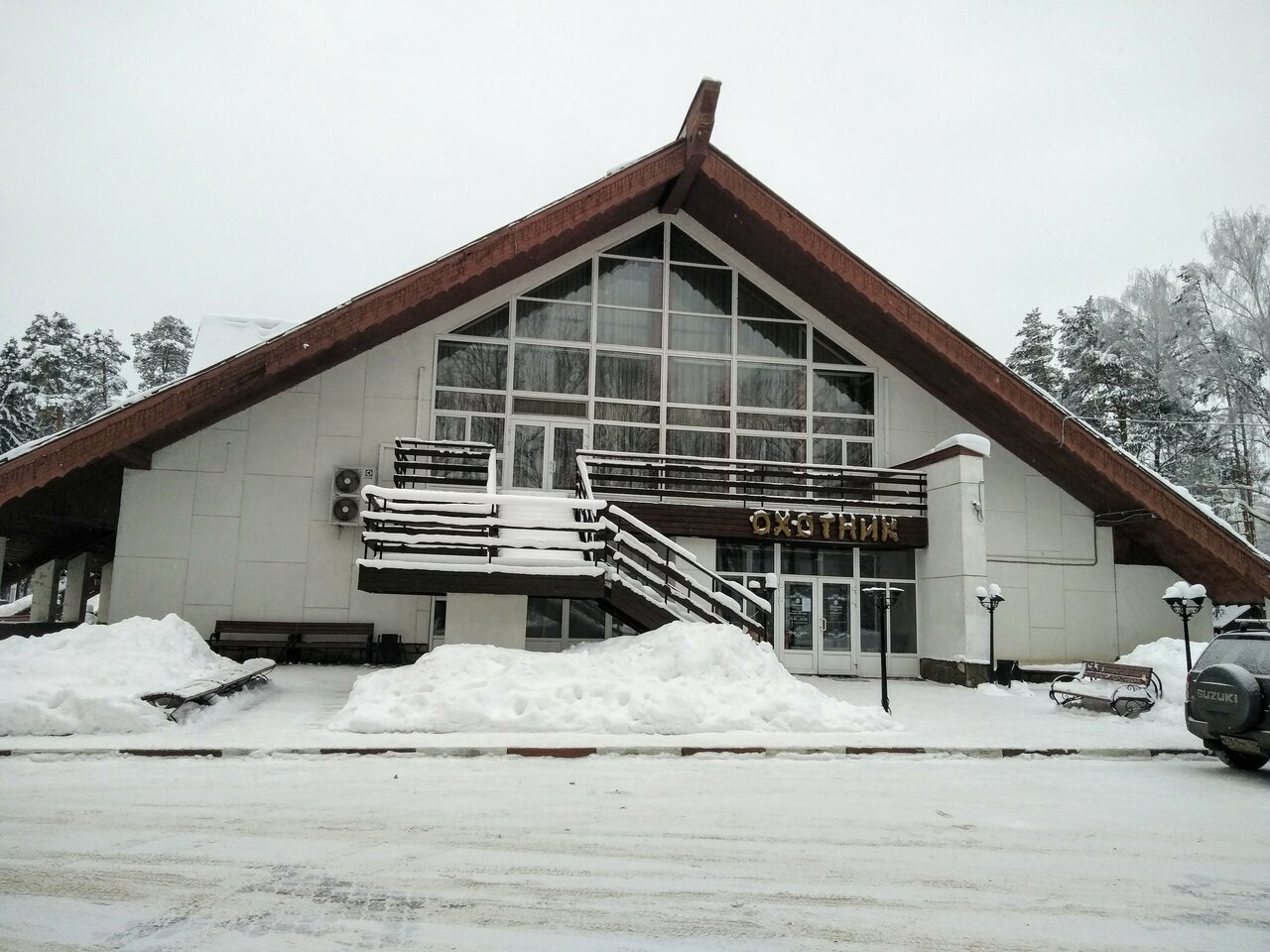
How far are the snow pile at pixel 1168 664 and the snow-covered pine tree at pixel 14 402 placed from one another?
4476 centimetres

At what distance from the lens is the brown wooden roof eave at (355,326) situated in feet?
45.2

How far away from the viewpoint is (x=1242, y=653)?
8703 mm

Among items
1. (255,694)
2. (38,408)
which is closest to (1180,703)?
(255,694)

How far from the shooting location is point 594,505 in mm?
13141

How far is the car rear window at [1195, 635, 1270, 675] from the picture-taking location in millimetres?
8406

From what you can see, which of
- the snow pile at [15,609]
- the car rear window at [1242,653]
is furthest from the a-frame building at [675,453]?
the snow pile at [15,609]

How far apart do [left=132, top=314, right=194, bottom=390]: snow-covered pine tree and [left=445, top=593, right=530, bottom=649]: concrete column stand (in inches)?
1923

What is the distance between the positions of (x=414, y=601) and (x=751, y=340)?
9.17 m

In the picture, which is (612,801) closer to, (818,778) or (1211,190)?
(818,778)

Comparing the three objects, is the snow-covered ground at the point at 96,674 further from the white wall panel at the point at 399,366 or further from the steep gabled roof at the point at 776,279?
the white wall panel at the point at 399,366

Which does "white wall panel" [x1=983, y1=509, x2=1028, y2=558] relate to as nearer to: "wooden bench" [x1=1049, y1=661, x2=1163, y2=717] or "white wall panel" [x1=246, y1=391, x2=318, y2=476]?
"wooden bench" [x1=1049, y1=661, x2=1163, y2=717]

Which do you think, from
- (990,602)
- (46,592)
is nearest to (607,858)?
(990,602)

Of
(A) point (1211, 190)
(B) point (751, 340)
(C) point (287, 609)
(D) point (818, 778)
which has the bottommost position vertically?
(D) point (818, 778)

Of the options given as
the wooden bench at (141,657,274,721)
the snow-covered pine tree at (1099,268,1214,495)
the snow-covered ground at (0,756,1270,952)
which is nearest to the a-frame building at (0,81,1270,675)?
the wooden bench at (141,657,274,721)
